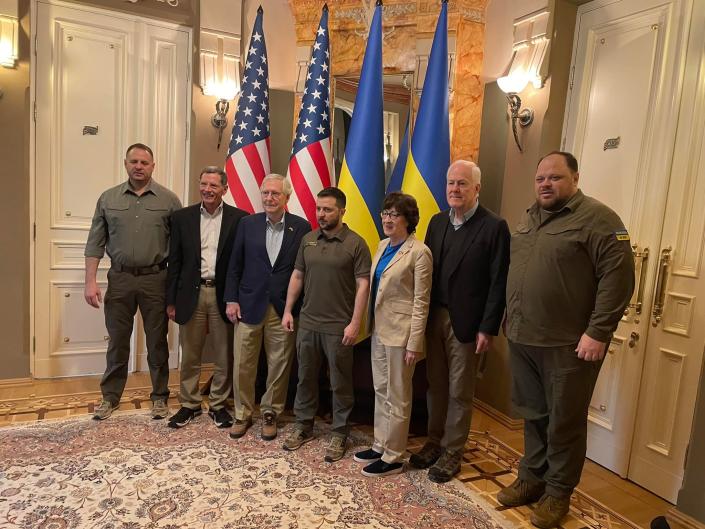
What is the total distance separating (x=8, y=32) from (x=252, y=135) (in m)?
1.66

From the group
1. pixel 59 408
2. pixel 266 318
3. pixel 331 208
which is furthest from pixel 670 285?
pixel 59 408

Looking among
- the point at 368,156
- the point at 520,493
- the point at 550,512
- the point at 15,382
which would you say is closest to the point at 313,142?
the point at 368,156

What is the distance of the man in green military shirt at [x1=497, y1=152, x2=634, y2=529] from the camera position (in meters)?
2.01

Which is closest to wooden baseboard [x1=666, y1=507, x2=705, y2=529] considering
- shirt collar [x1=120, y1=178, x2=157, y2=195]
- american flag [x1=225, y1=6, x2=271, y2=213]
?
american flag [x1=225, y1=6, x2=271, y2=213]

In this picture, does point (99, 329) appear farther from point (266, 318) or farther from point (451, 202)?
point (451, 202)

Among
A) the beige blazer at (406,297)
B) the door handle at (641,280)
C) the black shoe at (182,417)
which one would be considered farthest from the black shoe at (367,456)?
the door handle at (641,280)

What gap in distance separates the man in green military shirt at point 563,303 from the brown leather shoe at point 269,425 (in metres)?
1.41

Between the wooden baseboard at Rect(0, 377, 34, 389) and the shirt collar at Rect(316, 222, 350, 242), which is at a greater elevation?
the shirt collar at Rect(316, 222, 350, 242)

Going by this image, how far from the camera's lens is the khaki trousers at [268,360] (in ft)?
9.45

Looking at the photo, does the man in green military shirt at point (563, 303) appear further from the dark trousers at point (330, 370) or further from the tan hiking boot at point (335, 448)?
the tan hiking boot at point (335, 448)

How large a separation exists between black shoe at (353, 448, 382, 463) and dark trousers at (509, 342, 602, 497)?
74 centimetres

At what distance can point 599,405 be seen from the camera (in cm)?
287

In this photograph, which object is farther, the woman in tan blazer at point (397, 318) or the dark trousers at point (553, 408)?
the woman in tan blazer at point (397, 318)

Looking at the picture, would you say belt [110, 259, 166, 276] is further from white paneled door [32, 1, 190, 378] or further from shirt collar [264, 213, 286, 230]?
white paneled door [32, 1, 190, 378]
